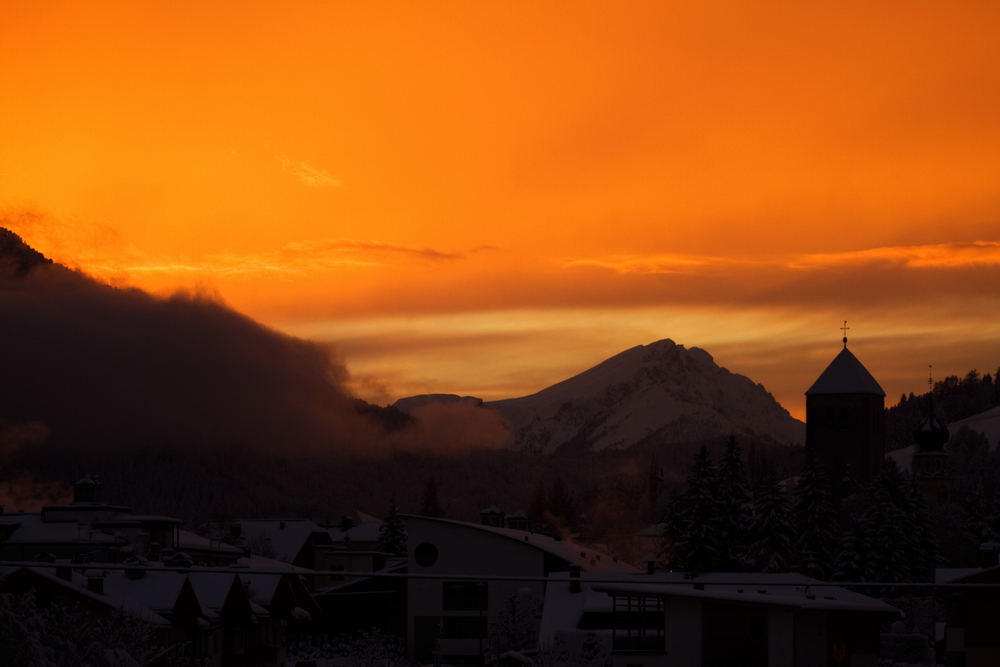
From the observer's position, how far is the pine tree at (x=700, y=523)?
79812 mm

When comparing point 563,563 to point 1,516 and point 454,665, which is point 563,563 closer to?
point 454,665

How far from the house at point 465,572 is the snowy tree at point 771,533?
9.03 m

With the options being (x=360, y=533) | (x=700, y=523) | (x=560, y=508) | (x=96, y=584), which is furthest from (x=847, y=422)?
(x=96, y=584)

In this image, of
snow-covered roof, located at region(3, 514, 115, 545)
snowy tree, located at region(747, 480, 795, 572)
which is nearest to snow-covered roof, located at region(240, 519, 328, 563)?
snow-covered roof, located at region(3, 514, 115, 545)

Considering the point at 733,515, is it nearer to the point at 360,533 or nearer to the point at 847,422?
the point at 360,533

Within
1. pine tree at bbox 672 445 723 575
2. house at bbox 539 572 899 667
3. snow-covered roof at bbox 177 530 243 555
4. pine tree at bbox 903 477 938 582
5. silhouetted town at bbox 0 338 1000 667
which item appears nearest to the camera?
silhouetted town at bbox 0 338 1000 667

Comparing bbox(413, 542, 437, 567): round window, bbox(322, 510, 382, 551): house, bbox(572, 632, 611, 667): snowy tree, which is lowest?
bbox(572, 632, 611, 667): snowy tree

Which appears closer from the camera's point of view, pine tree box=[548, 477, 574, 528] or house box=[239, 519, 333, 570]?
house box=[239, 519, 333, 570]

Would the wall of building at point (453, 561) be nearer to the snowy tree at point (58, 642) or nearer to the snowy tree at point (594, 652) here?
the snowy tree at point (594, 652)

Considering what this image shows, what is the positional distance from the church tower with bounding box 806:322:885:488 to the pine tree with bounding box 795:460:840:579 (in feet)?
234

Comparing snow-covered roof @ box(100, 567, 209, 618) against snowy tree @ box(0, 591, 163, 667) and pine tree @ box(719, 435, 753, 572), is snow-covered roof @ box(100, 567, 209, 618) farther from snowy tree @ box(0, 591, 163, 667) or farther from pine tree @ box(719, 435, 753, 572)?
pine tree @ box(719, 435, 753, 572)

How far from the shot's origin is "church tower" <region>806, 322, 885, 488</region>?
163 m

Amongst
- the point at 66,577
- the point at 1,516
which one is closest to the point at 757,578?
the point at 66,577

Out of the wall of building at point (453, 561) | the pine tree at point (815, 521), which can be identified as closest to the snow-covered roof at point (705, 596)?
the wall of building at point (453, 561)
